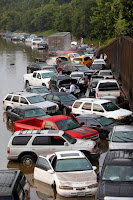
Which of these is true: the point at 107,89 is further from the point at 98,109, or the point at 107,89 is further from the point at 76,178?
the point at 76,178

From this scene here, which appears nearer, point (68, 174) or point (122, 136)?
point (68, 174)

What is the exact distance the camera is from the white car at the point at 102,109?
21997 millimetres

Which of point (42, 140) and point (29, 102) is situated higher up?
point (42, 140)

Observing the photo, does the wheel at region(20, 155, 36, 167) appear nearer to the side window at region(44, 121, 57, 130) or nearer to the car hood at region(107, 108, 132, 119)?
the side window at region(44, 121, 57, 130)

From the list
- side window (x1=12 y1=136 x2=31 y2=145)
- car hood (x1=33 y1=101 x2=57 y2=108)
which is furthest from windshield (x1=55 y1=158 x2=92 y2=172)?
car hood (x1=33 y1=101 x2=57 y2=108)

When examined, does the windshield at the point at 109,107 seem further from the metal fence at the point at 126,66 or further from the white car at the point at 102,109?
the metal fence at the point at 126,66

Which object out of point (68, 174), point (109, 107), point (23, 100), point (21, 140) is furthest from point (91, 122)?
point (23, 100)

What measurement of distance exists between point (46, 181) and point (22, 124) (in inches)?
241

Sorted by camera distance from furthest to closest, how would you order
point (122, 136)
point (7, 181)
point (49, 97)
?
point (49, 97) < point (122, 136) < point (7, 181)

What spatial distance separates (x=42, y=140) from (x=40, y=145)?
21 cm

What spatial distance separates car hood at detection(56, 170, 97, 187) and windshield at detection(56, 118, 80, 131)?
529cm

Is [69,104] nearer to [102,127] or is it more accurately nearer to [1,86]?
[102,127]

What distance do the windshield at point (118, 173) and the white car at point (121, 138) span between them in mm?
3492

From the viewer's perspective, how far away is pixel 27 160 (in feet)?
55.7
